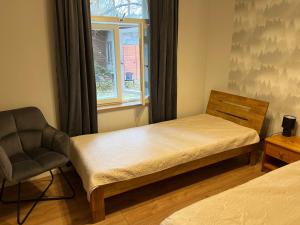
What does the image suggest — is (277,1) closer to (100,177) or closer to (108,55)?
(108,55)

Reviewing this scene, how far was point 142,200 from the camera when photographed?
94.9 inches

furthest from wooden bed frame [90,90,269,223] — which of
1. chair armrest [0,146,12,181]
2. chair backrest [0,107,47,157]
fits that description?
chair backrest [0,107,47,157]

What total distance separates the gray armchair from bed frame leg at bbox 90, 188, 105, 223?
17.7 inches

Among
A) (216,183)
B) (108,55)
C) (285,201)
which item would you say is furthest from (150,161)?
(108,55)

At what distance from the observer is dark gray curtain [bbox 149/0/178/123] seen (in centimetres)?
305

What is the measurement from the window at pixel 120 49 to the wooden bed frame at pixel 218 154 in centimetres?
106

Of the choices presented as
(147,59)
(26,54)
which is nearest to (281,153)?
(147,59)

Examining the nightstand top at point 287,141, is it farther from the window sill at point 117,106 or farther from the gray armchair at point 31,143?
the gray armchair at point 31,143

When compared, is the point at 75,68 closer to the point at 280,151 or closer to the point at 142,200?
the point at 142,200

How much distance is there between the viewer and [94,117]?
9.44 ft

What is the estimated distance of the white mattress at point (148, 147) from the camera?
83.0 inches

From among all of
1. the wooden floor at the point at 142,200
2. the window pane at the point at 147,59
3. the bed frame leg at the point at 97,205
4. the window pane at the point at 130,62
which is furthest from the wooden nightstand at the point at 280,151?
the bed frame leg at the point at 97,205

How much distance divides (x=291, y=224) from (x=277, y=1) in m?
2.50

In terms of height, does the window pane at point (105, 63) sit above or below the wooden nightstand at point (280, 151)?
above
